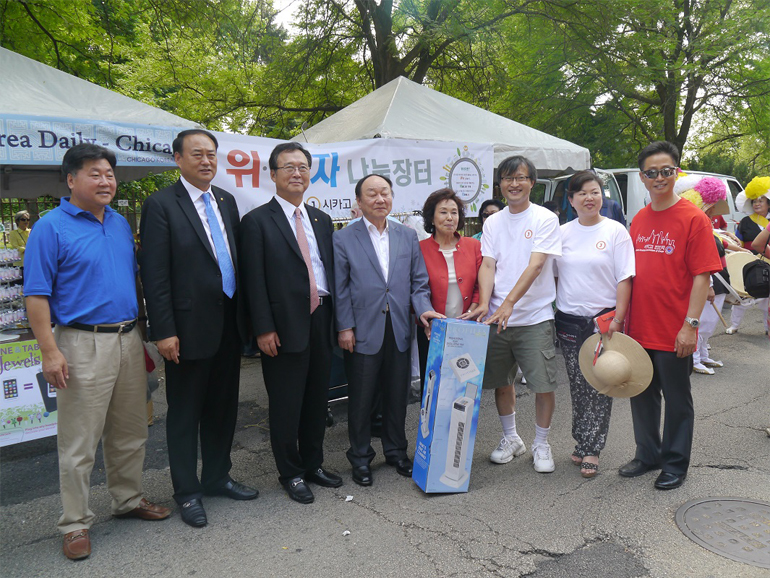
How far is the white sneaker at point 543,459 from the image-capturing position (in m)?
3.52

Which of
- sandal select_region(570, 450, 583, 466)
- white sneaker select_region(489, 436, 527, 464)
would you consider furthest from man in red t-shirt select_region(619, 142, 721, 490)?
white sneaker select_region(489, 436, 527, 464)

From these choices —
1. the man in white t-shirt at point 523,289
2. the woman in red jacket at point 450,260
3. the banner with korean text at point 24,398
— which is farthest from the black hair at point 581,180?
the banner with korean text at point 24,398

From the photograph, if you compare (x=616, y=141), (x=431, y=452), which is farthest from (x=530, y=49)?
(x=431, y=452)

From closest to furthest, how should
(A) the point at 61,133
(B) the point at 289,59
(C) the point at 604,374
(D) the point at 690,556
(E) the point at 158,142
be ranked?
(D) the point at 690,556 < (C) the point at 604,374 < (A) the point at 61,133 < (E) the point at 158,142 < (B) the point at 289,59

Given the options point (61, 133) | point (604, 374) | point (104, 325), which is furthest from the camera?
point (61, 133)

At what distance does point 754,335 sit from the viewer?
7254 millimetres

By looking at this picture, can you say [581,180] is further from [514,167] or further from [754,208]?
[754,208]

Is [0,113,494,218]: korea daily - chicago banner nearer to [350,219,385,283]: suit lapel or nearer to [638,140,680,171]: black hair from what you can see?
[350,219,385,283]: suit lapel

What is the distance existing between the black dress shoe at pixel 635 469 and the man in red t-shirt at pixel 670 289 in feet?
0.51

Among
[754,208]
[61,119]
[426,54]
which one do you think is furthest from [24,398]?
[426,54]

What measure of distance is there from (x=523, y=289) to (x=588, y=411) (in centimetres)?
90

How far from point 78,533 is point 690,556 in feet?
9.52

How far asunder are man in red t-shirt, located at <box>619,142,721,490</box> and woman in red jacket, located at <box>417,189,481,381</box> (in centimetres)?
98

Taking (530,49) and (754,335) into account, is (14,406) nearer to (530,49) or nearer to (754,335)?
(754,335)
